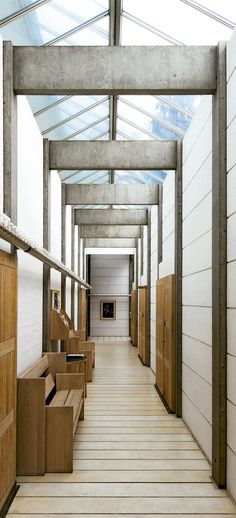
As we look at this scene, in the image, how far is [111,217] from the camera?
45.2ft

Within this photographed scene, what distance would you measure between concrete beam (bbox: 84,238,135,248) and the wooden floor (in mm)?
11197

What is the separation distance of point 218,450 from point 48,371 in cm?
317

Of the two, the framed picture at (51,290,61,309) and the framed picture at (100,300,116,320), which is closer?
the framed picture at (51,290,61,309)

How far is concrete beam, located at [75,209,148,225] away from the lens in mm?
13617

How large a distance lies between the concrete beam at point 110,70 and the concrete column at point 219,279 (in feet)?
0.69

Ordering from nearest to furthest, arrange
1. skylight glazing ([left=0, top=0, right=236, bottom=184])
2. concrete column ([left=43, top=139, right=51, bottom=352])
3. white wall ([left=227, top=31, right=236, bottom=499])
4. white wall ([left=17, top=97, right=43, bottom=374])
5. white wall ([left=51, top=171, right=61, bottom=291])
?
white wall ([left=227, top=31, right=236, bottom=499]) → skylight glazing ([left=0, top=0, right=236, bottom=184]) → white wall ([left=17, top=97, right=43, bottom=374]) → concrete column ([left=43, top=139, right=51, bottom=352]) → white wall ([left=51, top=171, right=61, bottom=291])

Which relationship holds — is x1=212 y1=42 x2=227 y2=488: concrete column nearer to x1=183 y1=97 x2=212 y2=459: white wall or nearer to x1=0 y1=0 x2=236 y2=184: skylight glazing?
x1=183 y1=97 x2=212 y2=459: white wall

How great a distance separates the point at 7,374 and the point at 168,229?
17.4ft

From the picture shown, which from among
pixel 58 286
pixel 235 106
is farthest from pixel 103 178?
pixel 235 106

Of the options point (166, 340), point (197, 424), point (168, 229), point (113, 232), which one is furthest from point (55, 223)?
point (113, 232)

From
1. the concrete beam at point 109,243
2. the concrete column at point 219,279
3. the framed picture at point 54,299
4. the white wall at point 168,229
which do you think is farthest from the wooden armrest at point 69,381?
the concrete beam at point 109,243

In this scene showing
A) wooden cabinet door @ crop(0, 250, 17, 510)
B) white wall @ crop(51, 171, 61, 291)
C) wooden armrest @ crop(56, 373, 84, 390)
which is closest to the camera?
wooden cabinet door @ crop(0, 250, 17, 510)

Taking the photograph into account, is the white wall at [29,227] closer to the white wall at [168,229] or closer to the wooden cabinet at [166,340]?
the wooden cabinet at [166,340]

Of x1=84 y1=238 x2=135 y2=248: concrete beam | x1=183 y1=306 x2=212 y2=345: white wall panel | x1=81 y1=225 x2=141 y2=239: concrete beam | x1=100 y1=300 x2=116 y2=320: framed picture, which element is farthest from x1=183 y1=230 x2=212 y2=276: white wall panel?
x1=100 y1=300 x2=116 y2=320: framed picture
